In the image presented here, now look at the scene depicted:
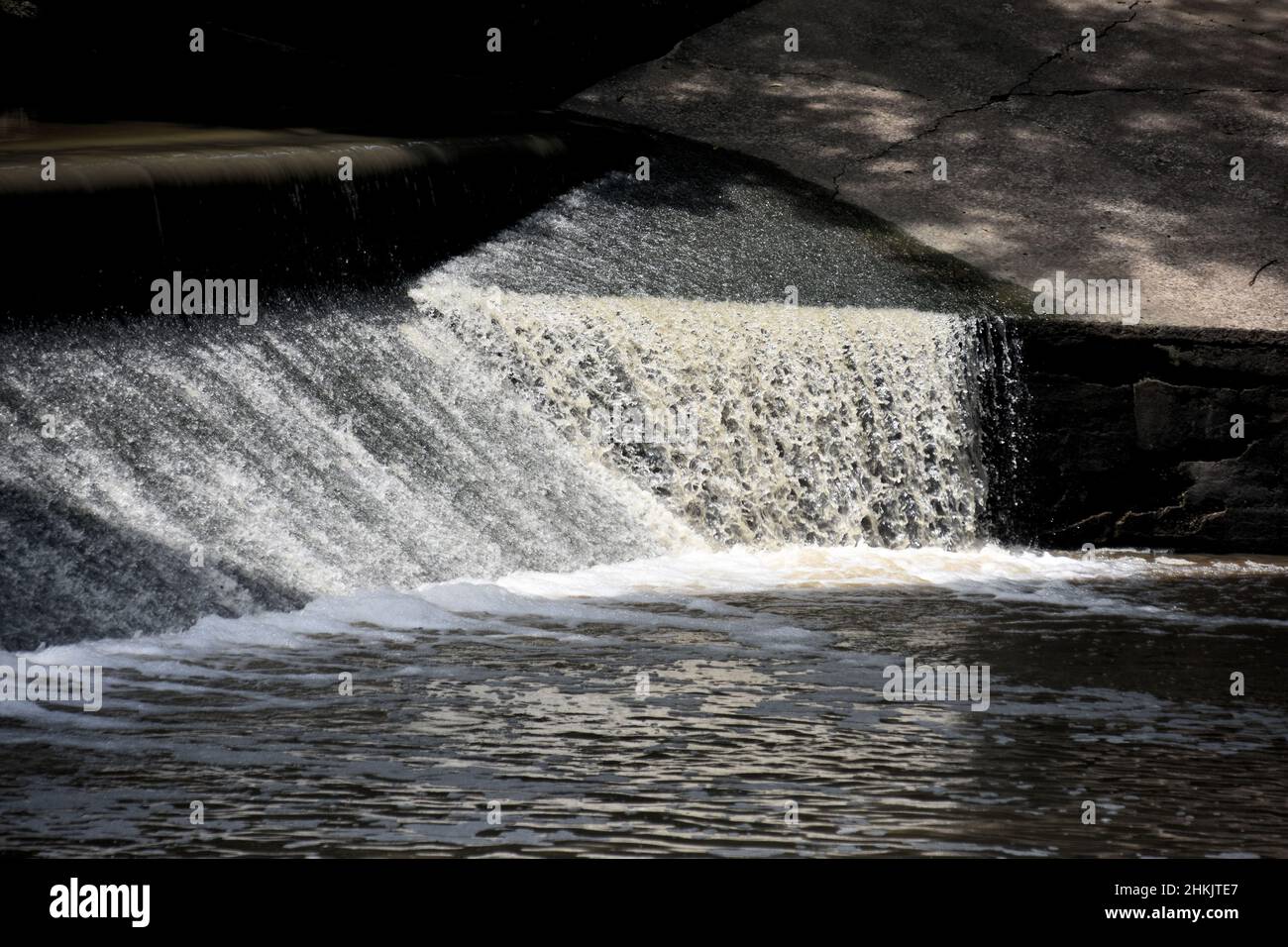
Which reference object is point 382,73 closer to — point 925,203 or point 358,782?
point 925,203

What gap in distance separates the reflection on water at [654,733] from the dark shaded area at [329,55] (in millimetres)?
4472

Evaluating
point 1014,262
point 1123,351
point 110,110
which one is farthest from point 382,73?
point 1123,351

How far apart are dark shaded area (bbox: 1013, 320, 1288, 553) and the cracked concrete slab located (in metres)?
0.20

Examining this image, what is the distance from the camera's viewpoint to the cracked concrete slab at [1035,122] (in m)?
9.62

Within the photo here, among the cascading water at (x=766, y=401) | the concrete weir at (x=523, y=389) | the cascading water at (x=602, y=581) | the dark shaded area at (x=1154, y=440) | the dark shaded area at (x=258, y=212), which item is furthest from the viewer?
the dark shaded area at (x=1154, y=440)

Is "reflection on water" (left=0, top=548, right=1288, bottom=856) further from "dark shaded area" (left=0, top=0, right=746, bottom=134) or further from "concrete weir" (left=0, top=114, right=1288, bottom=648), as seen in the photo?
"dark shaded area" (left=0, top=0, right=746, bottom=134)

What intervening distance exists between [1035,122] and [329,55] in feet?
15.3

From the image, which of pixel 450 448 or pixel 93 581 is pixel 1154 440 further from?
pixel 93 581

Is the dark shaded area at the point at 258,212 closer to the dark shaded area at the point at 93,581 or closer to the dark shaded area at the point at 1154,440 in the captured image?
the dark shaded area at the point at 93,581

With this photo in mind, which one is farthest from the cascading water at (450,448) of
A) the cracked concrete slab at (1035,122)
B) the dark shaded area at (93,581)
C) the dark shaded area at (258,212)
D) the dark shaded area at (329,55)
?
the dark shaded area at (329,55)

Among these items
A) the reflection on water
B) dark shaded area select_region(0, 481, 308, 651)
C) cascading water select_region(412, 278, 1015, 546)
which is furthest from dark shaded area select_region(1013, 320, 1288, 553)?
dark shaded area select_region(0, 481, 308, 651)

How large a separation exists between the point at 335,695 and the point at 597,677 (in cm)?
76

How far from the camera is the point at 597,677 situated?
499 cm

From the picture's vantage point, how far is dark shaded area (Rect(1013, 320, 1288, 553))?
8711mm
